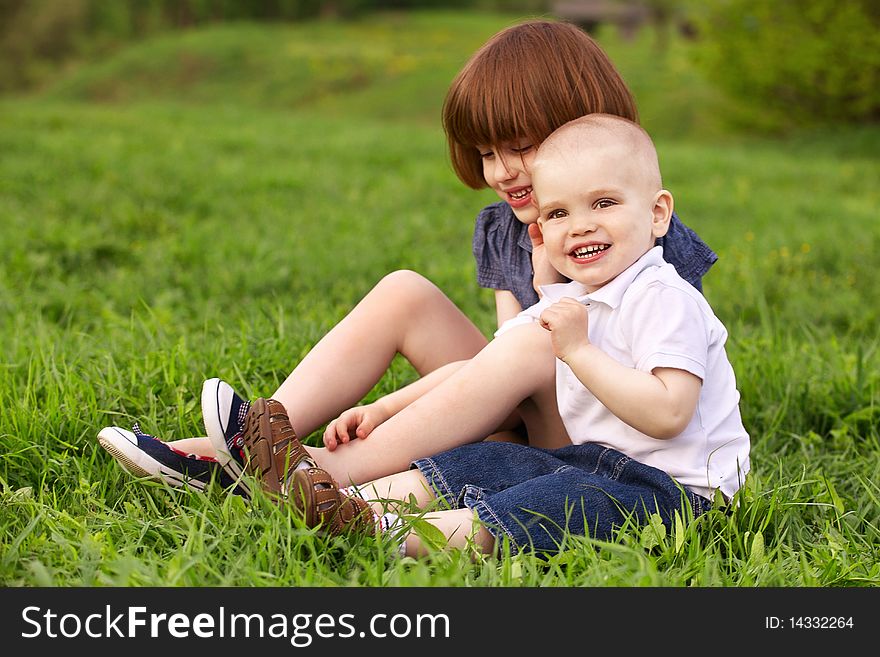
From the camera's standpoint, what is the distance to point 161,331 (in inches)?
129

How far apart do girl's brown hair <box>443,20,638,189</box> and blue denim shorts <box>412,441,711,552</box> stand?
2.64 ft

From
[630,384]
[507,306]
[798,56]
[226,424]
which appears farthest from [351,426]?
[798,56]

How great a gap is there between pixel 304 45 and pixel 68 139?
816 inches

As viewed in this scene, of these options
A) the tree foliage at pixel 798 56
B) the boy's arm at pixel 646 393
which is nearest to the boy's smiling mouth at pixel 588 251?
the boy's arm at pixel 646 393

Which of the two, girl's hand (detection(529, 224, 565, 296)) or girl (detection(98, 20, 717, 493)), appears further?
girl's hand (detection(529, 224, 565, 296))

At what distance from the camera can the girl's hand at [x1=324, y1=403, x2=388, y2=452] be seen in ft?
7.41

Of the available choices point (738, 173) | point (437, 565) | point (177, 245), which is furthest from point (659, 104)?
point (437, 565)

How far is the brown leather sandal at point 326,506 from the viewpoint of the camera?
1.86 m

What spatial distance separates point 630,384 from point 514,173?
0.76 m

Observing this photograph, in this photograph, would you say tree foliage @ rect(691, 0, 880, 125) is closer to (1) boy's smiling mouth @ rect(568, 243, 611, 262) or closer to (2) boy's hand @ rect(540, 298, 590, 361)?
(1) boy's smiling mouth @ rect(568, 243, 611, 262)

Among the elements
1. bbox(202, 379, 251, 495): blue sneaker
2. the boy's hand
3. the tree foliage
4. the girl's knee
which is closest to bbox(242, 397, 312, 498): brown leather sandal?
bbox(202, 379, 251, 495): blue sneaker

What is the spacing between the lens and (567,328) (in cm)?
200

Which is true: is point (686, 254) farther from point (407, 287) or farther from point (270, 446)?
point (270, 446)
